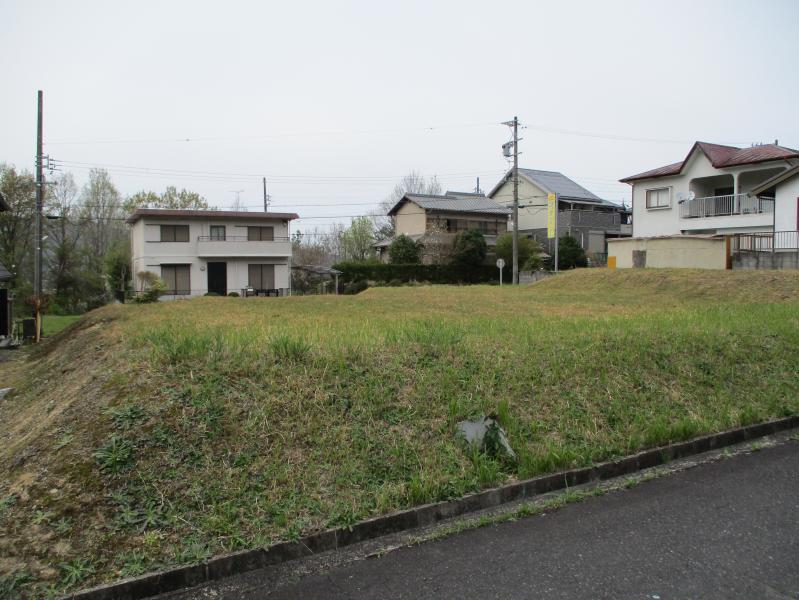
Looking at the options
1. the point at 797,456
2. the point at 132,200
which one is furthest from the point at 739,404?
the point at 132,200

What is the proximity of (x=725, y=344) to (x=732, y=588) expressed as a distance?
14.2 ft

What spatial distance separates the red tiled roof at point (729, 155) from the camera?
23109 mm

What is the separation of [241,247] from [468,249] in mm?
13892

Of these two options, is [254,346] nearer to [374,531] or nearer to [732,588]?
[374,531]

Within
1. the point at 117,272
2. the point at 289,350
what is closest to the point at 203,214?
the point at 117,272

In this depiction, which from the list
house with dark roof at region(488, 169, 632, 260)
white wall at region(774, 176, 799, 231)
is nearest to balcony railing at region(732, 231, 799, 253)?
white wall at region(774, 176, 799, 231)

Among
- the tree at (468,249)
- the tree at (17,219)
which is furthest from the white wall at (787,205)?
the tree at (17,219)

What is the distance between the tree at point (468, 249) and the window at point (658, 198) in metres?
10.8

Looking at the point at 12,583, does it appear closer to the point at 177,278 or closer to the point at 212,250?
the point at 212,250

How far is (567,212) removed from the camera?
3847cm

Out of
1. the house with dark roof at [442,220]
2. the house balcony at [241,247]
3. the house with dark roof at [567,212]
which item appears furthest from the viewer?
the house with dark roof at [567,212]

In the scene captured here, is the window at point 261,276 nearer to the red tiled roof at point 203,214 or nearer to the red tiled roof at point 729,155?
the red tiled roof at point 203,214

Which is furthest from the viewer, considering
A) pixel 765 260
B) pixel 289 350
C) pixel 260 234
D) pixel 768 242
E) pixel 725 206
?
pixel 260 234

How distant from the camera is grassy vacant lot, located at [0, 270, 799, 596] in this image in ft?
10.1
